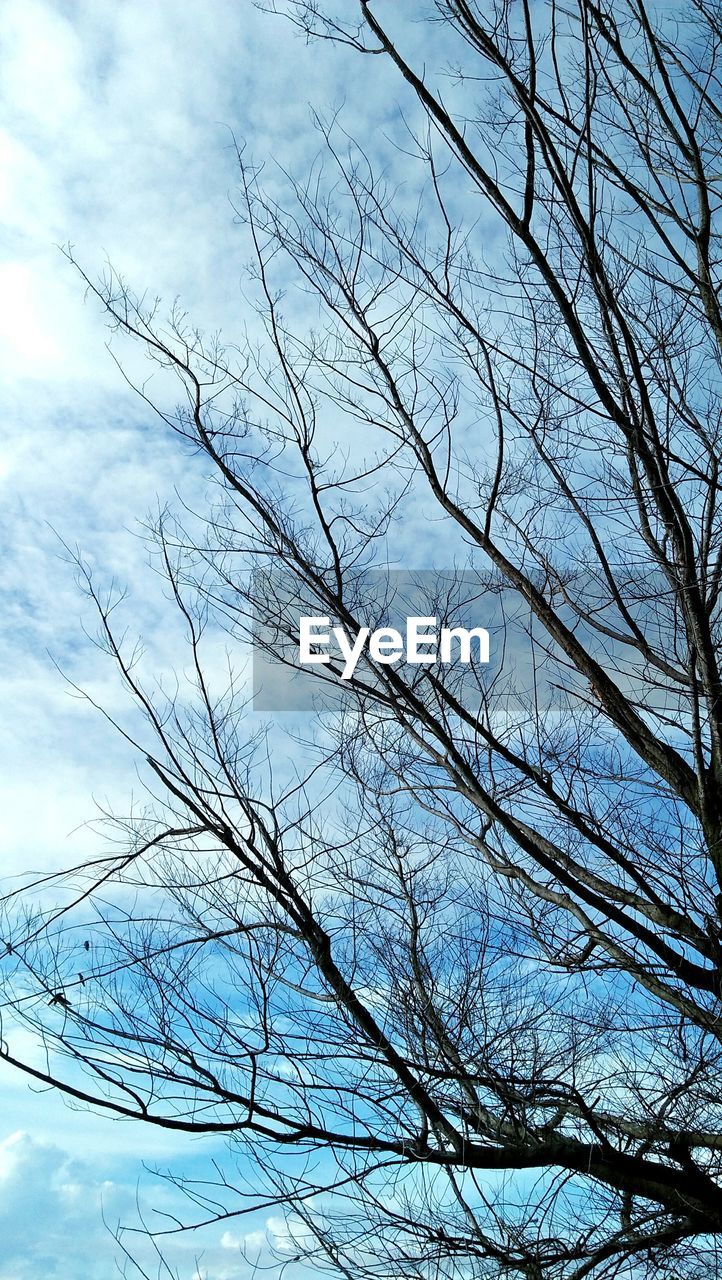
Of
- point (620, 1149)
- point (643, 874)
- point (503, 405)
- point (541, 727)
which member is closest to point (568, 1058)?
point (620, 1149)

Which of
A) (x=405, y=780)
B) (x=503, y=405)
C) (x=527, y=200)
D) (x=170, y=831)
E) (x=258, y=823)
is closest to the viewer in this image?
(x=258, y=823)

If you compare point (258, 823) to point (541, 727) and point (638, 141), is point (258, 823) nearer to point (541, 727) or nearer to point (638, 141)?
point (541, 727)

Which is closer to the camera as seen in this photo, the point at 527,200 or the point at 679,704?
the point at 527,200

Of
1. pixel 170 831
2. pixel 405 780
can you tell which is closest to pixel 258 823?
pixel 170 831

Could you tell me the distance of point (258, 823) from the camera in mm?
3357

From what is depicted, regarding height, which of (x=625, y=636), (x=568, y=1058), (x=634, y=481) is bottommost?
(x=568, y=1058)

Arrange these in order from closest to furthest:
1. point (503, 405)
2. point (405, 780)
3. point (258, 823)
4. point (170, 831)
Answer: point (258, 823), point (170, 831), point (503, 405), point (405, 780)

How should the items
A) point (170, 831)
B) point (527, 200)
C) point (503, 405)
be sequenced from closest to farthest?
point (170, 831) → point (527, 200) → point (503, 405)

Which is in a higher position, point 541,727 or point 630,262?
point 630,262

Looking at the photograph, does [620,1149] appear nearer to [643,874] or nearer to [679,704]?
[643,874]

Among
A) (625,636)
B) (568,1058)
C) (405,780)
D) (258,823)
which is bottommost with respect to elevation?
(568,1058)

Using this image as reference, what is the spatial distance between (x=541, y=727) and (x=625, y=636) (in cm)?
68

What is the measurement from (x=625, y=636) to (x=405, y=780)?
4.66 ft

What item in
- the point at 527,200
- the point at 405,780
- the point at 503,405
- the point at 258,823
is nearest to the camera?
the point at 258,823
